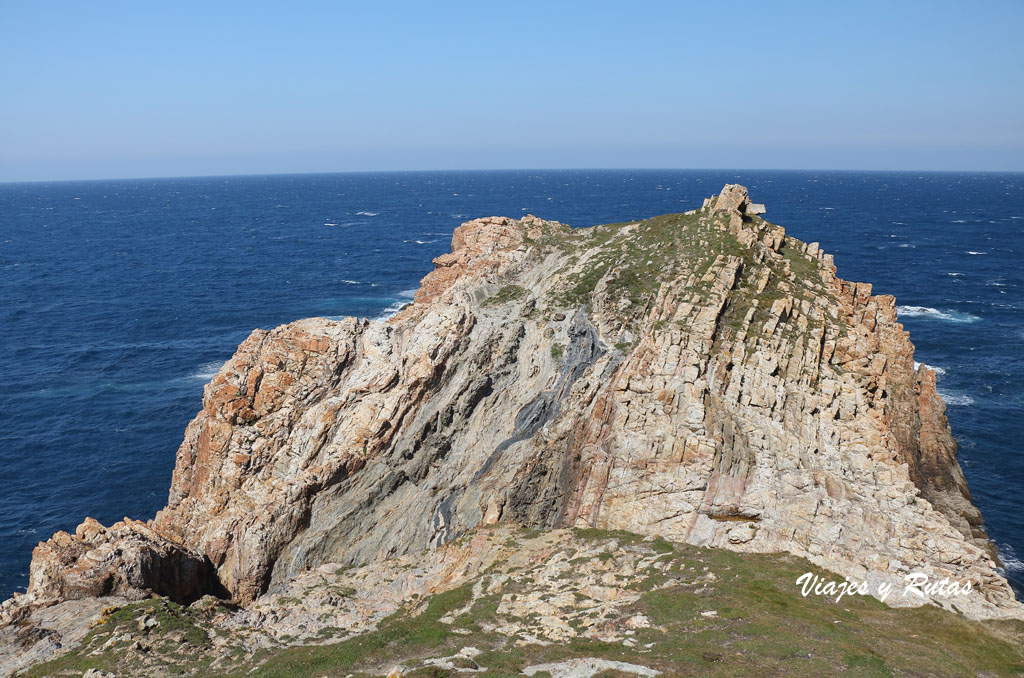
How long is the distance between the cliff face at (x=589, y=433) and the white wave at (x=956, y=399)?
27069mm

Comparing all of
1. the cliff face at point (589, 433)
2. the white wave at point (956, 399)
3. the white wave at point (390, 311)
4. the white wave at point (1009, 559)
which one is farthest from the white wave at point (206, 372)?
the white wave at point (956, 399)

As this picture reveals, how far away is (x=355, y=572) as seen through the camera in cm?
3716

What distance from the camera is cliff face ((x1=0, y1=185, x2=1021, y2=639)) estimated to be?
3222cm

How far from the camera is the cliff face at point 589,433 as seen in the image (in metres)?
32.2

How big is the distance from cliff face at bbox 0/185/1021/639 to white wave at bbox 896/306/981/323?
61.4m

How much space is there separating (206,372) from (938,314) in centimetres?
11039

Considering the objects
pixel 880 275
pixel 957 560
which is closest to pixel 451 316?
pixel 957 560

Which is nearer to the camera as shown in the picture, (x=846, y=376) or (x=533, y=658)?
(x=533, y=658)

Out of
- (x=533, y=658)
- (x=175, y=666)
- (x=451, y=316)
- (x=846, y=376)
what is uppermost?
(x=451, y=316)

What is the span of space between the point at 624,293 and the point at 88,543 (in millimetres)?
37282

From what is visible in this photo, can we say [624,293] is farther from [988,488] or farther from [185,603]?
[988,488]

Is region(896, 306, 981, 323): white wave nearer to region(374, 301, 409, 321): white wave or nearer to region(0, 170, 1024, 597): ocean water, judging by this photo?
region(0, 170, 1024, 597): ocean water

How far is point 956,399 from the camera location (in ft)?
234

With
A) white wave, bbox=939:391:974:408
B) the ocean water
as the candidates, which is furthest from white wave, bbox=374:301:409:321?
white wave, bbox=939:391:974:408
